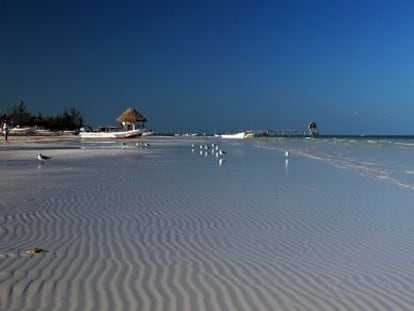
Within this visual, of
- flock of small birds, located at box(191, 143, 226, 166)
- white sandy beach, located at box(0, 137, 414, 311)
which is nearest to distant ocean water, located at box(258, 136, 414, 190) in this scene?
white sandy beach, located at box(0, 137, 414, 311)

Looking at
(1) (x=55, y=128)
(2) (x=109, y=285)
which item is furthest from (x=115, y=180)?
(1) (x=55, y=128)

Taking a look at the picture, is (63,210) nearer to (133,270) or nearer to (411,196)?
(133,270)

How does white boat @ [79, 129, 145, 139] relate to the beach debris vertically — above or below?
below

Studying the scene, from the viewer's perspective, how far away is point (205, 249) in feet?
23.9

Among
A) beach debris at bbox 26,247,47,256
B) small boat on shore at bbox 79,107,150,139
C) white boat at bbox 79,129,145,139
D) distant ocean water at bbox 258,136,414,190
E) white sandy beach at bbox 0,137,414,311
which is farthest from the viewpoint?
small boat on shore at bbox 79,107,150,139


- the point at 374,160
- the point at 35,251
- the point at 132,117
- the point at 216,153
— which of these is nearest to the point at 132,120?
the point at 132,117

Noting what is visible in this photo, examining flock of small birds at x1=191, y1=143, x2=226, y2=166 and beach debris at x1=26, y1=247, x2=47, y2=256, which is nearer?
beach debris at x1=26, y1=247, x2=47, y2=256

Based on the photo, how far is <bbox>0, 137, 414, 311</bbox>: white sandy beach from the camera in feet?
16.7

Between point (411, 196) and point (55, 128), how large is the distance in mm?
119625

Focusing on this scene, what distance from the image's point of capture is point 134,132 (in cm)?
8694

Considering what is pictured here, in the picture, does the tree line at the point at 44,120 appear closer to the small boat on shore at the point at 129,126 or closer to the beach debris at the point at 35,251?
the small boat on shore at the point at 129,126

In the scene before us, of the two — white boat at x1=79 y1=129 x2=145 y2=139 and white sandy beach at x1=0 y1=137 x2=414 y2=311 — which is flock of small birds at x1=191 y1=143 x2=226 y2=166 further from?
white boat at x1=79 y1=129 x2=145 y2=139

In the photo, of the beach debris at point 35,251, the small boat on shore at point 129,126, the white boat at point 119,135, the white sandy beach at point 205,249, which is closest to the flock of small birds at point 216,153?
the white sandy beach at point 205,249

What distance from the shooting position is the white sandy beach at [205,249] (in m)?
5.08
